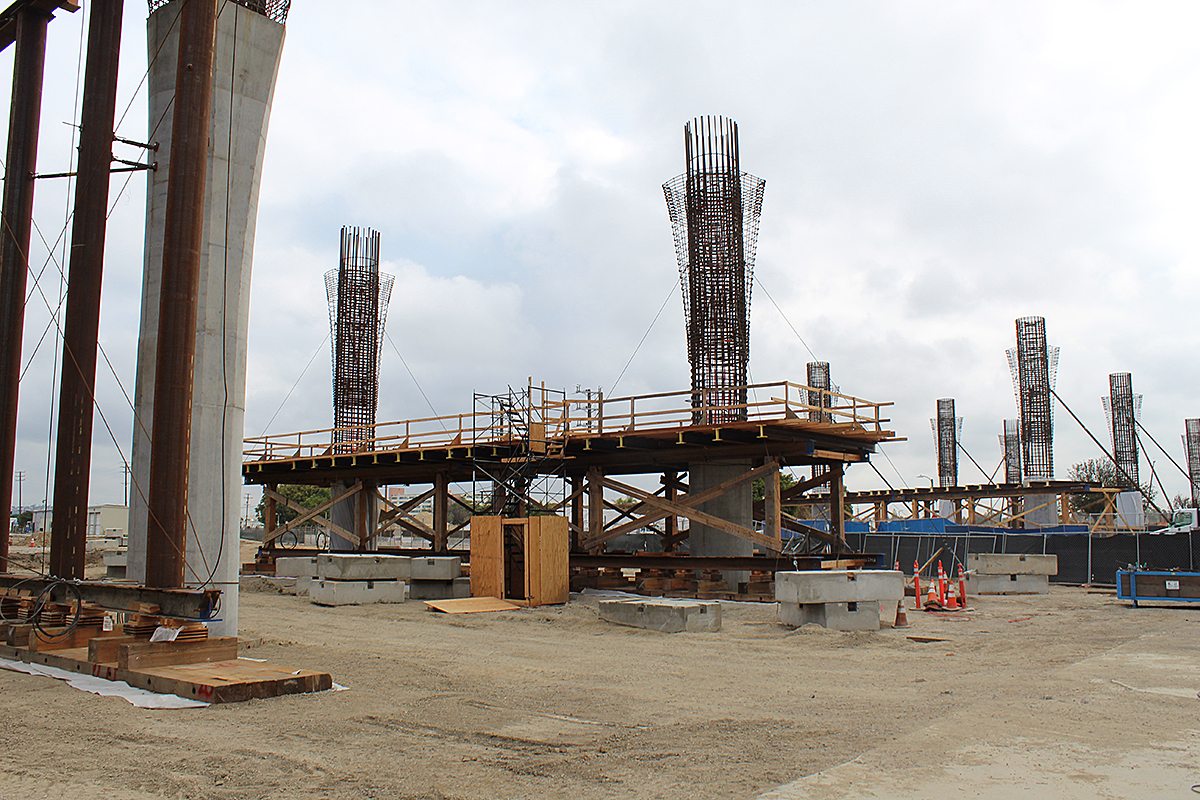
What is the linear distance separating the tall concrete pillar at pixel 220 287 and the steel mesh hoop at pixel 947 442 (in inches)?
2126

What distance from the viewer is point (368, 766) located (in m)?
6.18

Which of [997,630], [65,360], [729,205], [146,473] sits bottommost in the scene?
[997,630]

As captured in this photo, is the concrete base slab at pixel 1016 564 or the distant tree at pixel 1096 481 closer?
the concrete base slab at pixel 1016 564

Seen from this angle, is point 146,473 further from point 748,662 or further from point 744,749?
point 744,749

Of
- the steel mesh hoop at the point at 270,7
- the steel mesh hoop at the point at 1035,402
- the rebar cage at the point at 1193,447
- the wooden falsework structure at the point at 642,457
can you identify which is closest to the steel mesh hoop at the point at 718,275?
the wooden falsework structure at the point at 642,457

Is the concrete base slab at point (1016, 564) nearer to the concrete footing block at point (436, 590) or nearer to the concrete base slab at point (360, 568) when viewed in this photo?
the concrete footing block at point (436, 590)

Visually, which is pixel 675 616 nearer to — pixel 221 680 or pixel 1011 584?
pixel 221 680

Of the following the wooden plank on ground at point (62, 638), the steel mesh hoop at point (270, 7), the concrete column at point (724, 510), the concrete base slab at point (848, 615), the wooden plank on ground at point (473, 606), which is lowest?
the wooden plank on ground at point (473, 606)

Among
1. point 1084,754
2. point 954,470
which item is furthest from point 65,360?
point 954,470

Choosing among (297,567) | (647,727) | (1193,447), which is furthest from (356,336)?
(1193,447)

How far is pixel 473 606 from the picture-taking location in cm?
1948

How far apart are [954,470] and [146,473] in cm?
5482

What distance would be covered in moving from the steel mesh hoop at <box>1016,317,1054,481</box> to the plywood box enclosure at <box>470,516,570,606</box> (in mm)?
34197

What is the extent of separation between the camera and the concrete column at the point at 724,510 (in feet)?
79.4
